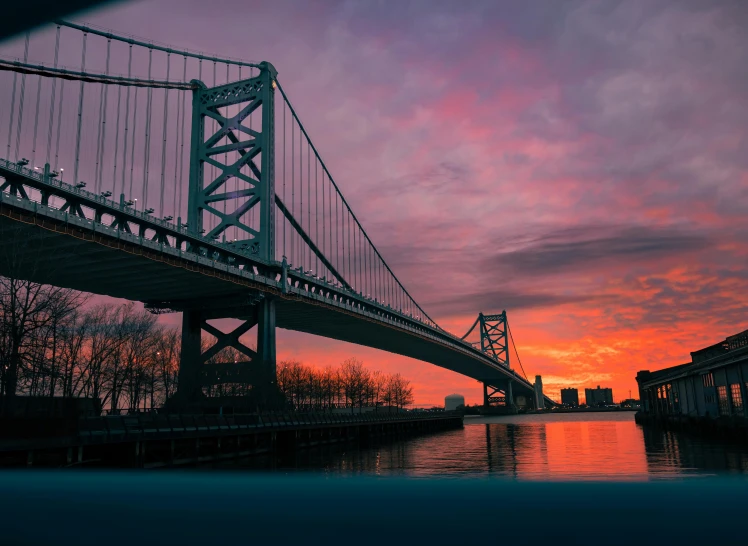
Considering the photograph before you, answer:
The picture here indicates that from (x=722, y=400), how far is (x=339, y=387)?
3074 inches

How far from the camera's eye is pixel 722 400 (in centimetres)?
4719

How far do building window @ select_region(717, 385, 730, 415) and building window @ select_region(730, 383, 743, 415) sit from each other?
5.56 feet

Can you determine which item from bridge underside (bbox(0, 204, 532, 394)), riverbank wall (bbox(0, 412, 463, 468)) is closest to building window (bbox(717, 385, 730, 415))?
riverbank wall (bbox(0, 412, 463, 468))

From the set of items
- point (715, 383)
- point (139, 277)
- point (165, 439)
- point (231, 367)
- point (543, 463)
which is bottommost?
point (543, 463)

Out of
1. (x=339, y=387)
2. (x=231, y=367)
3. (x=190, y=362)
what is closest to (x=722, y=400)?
(x=231, y=367)

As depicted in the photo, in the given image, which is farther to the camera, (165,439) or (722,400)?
(722,400)

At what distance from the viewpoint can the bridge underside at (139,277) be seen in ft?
134

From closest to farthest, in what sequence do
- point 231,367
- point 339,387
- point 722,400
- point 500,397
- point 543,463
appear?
point 543,463 < point 722,400 < point 231,367 < point 339,387 < point 500,397

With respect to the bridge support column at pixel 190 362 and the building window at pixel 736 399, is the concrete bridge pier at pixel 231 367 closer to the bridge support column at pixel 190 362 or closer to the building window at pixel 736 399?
the bridge support column at pixel 190 362

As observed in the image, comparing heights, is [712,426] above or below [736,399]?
below

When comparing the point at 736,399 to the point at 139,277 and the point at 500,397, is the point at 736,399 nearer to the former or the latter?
the point at 139,277

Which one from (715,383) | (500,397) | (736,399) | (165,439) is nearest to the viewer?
(165,439)

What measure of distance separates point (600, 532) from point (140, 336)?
62981 millimetres

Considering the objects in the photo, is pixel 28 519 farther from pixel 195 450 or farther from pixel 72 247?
pixel 72 247
